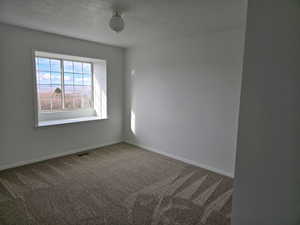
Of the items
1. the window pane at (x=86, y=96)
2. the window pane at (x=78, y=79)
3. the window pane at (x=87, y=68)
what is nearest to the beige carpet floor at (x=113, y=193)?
the window pane at (x=86, y=96)

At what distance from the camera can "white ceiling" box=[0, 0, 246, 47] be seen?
2.11 metres

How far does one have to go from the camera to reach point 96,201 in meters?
2.30

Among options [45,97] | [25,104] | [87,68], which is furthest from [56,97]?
[87,68]

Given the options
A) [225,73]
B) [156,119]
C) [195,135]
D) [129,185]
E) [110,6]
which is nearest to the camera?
[110,6]

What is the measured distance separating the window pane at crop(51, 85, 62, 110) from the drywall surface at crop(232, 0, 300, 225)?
13.0 ft

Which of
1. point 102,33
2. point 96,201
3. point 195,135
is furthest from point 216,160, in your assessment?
point 102,33

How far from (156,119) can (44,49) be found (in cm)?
263

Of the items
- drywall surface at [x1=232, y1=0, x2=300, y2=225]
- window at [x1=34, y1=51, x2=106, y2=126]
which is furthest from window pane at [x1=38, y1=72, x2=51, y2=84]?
drywall surface at [x1=232, y1=0, x2=300, y2=225]

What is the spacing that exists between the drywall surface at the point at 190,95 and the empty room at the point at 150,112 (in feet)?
0.07

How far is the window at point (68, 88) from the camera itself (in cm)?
380

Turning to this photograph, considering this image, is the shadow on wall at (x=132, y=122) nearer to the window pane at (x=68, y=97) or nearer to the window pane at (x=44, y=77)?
the window pane at (x=68, y=97)

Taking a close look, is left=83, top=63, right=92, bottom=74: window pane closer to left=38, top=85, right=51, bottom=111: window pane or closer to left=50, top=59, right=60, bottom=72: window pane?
left=50, top=59, right=60, bottom=72: window pane

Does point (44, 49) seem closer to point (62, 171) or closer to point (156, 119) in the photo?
point (62, 171)

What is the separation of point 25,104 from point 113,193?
7.51 feet
